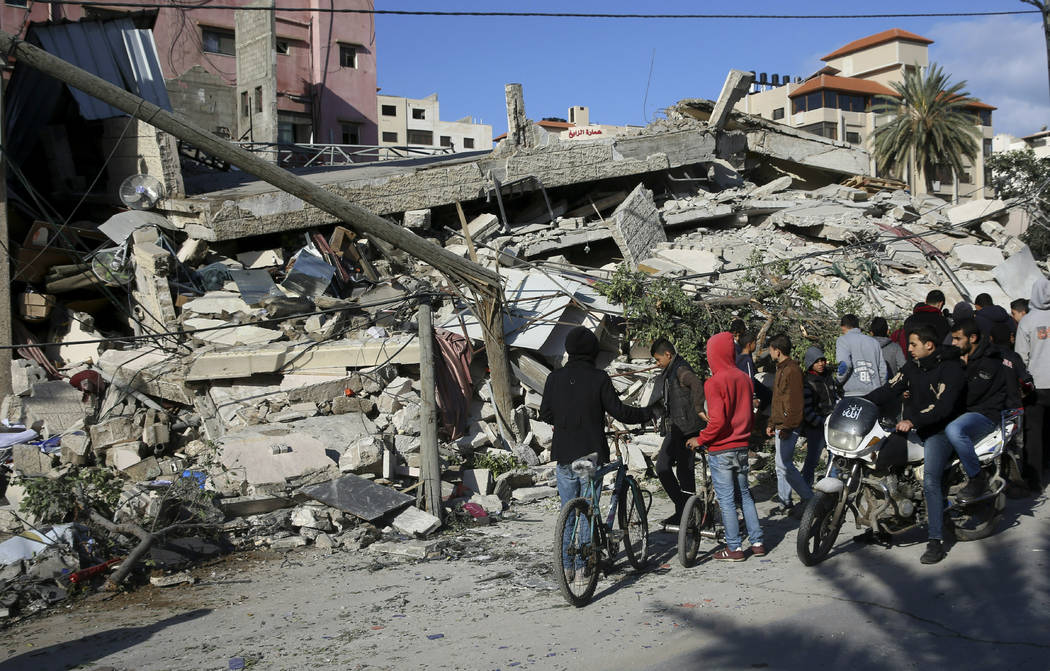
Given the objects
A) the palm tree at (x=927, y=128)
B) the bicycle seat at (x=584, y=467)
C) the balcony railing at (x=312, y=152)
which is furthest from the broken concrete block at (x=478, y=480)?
the palm tree at (x=927, y=128)

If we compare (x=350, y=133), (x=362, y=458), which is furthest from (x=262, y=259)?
(x=350, y=133)

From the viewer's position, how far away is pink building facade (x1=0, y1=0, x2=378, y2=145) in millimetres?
26953

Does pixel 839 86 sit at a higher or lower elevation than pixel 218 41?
higher

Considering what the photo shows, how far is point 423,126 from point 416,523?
55.4m

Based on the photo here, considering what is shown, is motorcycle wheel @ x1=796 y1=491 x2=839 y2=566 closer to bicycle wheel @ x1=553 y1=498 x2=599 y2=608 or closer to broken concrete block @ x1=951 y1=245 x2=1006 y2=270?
bicycle wheel @ x1=553 y1=498 x2=599 y2=608

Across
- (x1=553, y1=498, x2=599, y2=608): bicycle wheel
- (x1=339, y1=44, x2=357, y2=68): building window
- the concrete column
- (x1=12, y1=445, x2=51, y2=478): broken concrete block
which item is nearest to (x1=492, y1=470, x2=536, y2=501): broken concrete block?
(x1=553, y1=498, x2=599, y2=608): bicycle wheel

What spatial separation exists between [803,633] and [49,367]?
9.40 meters

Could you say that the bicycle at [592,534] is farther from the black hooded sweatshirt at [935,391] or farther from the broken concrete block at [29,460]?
the broken concrete block at [29,460]

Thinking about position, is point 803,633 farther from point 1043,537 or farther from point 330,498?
point 330,498

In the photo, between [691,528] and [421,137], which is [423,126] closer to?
[421,137]

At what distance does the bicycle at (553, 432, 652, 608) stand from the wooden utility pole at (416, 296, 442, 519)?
2.13 meters

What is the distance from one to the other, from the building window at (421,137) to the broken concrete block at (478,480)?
175ft

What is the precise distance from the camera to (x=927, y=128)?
4066 cm

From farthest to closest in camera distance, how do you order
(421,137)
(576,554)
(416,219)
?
(421,137) < (416,219) < (576,554)
